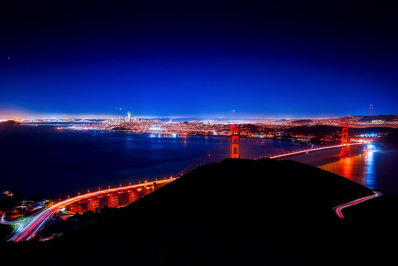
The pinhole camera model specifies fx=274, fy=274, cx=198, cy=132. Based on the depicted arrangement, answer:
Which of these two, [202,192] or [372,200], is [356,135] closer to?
[372,200]

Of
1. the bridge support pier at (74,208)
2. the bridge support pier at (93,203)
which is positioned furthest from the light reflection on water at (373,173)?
the bridge support pier at (74,208)

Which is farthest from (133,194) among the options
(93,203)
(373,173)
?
(373,173)

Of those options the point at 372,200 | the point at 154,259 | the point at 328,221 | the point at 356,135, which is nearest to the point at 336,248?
the point at 328,221

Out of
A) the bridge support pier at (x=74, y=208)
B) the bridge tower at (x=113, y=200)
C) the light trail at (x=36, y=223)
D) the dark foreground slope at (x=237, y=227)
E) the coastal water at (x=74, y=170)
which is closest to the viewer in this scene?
the dark foreground slope at (x=237, y=227)

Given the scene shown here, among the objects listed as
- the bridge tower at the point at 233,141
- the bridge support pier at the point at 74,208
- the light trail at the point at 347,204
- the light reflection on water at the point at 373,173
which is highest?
the bridge tower at the point at 233,141

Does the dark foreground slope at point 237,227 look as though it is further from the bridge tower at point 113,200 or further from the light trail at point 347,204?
the bridge tower at point 113,200

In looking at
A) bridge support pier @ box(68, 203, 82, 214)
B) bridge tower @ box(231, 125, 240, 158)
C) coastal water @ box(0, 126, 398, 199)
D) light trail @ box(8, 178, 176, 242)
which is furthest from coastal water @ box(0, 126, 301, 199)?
bridge tower @ box(231, 125, 240, 158)

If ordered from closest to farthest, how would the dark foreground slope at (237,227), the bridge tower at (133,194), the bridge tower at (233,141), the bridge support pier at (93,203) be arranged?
the dark foreground slope at (237,227) < the bridge support pier at (93,203) < the bridge tower at (133,194) < the bridge tower at (233,141)

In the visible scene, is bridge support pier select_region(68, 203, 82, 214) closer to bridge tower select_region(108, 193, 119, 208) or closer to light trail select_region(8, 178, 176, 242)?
light trail select_region(8, 178, 176, 242)
